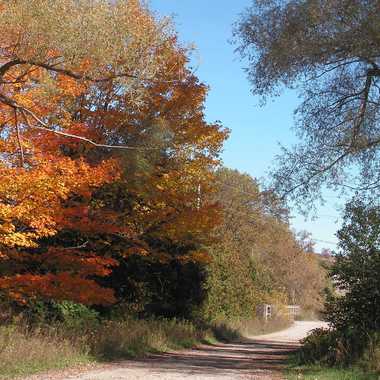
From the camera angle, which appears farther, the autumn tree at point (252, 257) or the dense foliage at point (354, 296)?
the autumn tree at point (252, 257)

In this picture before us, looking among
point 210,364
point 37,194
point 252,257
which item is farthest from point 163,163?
point 252,257

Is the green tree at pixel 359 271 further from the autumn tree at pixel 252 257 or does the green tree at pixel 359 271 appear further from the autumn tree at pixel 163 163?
the autumn tree at pixel 163 163

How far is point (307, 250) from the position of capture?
259ft

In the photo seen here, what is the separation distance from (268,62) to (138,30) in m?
3.31

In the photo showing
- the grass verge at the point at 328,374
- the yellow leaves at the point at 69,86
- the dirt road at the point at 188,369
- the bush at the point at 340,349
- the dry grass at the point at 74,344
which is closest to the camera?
the grass verge at the point at 328,374

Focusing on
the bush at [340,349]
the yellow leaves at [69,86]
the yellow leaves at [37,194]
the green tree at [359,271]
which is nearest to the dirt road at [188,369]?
the bush at [340,349]

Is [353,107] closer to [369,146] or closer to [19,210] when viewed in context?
[369,146]

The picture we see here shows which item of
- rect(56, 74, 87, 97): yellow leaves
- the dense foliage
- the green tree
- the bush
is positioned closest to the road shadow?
the bush

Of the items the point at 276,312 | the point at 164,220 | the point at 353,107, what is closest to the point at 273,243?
the point at 276,312

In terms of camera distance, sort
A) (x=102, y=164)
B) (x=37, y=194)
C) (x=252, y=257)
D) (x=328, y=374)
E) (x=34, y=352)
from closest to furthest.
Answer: (x=328, y=374), (x=34, y=352), (x=37, y=194), (x=102, y=164), (x=252, y=257)

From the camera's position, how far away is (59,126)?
818 inches

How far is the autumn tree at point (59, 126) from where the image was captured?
13.5 m

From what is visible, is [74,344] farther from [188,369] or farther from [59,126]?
[59,126]

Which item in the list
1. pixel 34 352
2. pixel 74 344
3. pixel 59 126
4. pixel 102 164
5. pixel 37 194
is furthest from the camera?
pixel 59 126
